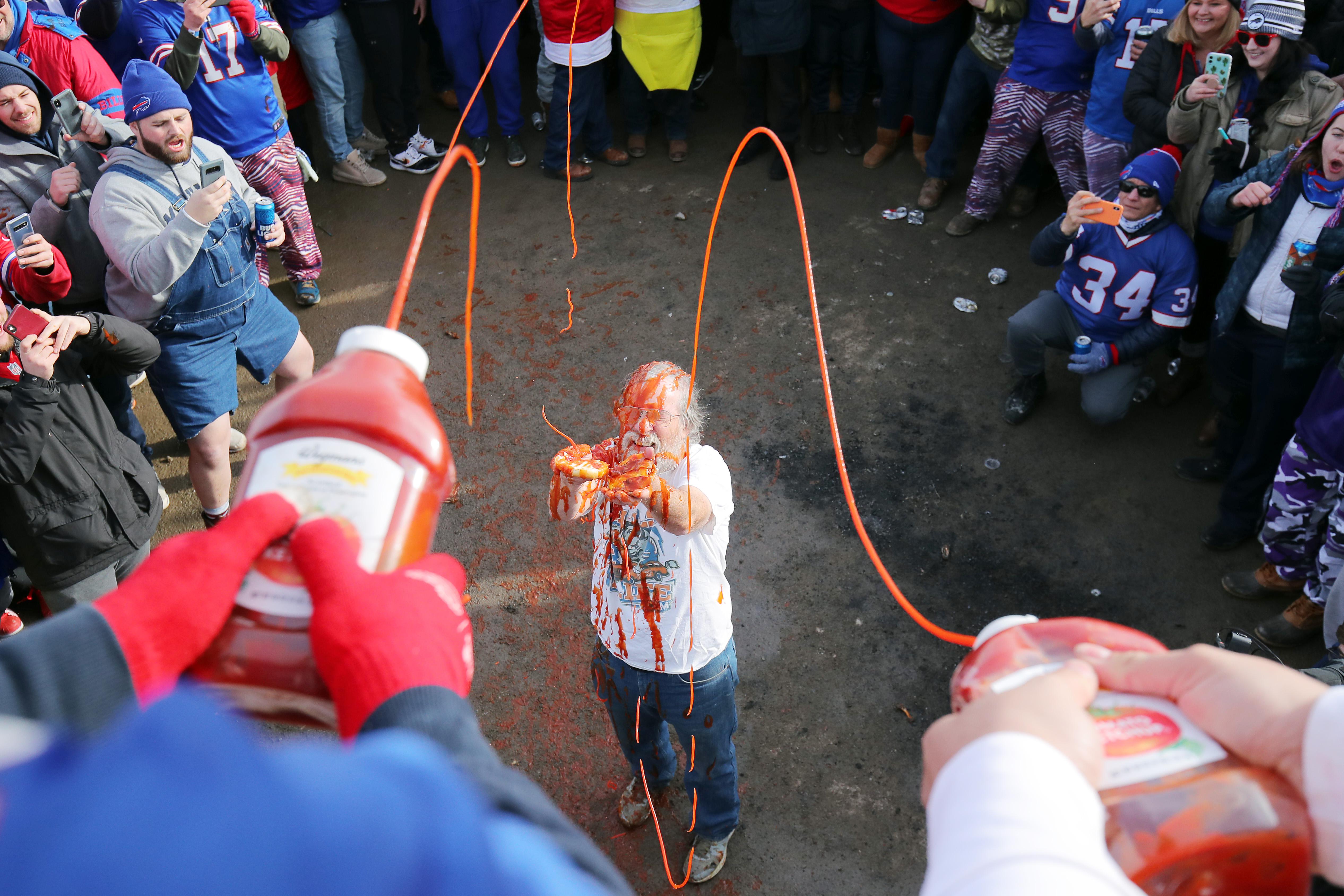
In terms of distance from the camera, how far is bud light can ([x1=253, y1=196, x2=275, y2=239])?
3990mm

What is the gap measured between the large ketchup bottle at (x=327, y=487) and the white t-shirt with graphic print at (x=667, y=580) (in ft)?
3.81

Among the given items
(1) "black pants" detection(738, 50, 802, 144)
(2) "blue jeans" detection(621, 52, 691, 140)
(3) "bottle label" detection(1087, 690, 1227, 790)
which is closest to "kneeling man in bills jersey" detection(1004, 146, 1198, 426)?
(1) "black pants" detection(738, 50, 802, 144)

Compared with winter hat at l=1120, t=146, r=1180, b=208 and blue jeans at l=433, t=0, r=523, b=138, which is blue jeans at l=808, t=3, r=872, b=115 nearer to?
blue jeans at l=433, t=0, r=523, b=138

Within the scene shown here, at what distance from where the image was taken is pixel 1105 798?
3.45 feet

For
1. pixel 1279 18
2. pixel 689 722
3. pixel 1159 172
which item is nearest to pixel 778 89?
pixel 1159 172

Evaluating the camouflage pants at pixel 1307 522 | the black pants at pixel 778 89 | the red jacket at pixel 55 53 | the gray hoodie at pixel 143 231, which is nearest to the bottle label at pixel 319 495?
the gray hoodie at pixel 143 231

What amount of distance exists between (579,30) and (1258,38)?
12.8 ft

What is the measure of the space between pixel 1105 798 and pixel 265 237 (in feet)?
13.0

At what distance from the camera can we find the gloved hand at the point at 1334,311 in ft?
11.0

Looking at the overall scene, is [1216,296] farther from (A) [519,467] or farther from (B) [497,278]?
(B) [497,278]

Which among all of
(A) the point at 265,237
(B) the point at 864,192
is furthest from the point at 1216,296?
(A) the point at 265,237

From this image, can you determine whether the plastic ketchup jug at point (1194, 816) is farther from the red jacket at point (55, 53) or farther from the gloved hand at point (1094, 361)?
the red jacket at point (55, 53)

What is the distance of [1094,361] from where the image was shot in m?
4.52

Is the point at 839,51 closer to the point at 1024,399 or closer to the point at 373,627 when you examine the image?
the point at 1024,399
